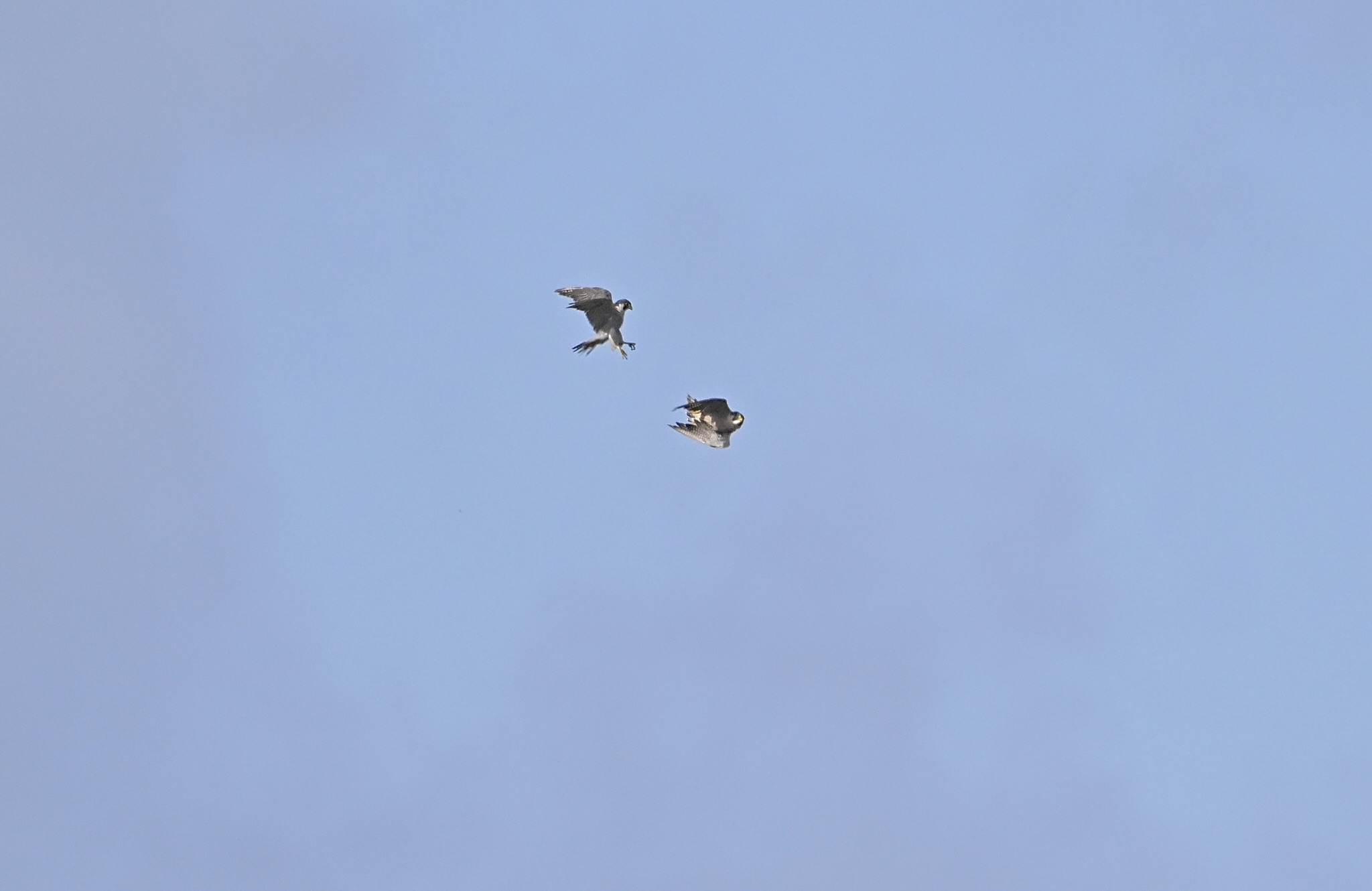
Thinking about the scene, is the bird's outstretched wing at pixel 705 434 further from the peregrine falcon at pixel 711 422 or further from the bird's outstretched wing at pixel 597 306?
the bird's outstretched wing at pixel 597 306

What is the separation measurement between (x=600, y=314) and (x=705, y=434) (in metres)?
8.98

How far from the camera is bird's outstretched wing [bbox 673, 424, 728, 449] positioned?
389 feet

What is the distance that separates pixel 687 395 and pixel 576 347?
23.6ft

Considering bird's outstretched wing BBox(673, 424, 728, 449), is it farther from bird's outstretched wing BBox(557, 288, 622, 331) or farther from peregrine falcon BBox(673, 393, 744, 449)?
bird's outstretched wing BBox(557, 288, 622, 331)

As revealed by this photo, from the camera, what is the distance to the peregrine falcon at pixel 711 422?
387 feet

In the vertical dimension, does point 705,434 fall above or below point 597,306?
below

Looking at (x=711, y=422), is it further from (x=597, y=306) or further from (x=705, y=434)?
(x=597, y=306)

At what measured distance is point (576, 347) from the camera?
4894 inches

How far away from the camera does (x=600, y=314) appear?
409 ft

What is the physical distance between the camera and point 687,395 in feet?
391

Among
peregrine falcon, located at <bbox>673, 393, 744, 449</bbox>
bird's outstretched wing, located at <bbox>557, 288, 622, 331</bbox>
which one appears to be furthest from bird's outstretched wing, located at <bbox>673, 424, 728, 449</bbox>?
bird's outstretched wing, located at <bbox>557, 288, 622, 331</bbox>

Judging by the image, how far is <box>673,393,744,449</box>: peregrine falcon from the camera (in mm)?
118000

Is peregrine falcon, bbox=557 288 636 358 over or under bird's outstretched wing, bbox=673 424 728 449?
over

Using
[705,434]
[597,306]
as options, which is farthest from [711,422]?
[597,306]
